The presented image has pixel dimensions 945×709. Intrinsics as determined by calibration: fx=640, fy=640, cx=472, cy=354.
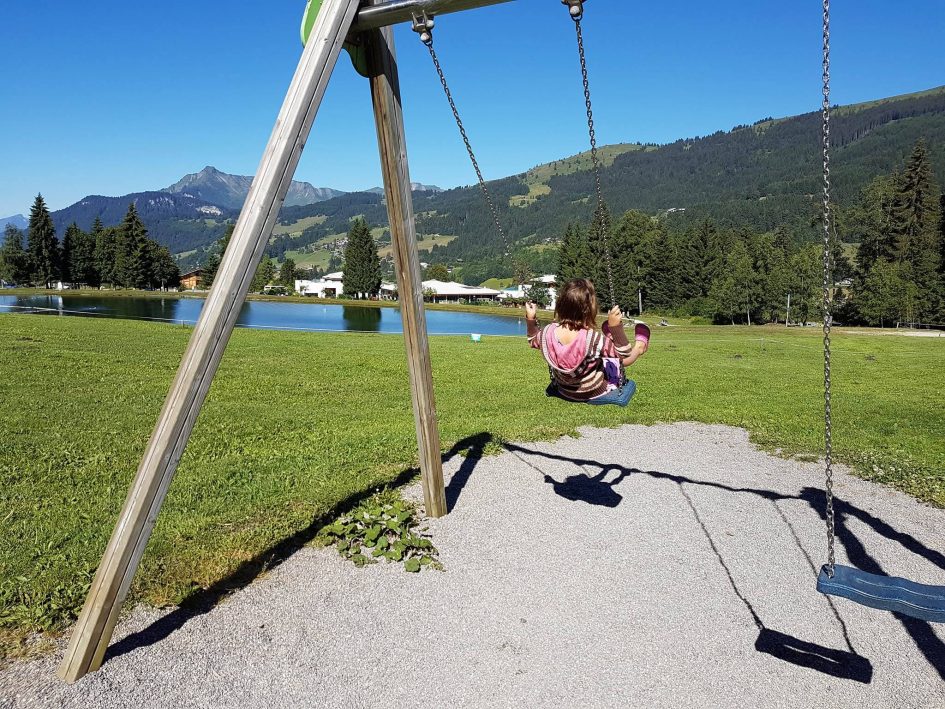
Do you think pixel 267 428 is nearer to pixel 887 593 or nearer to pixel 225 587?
pixel 225 587

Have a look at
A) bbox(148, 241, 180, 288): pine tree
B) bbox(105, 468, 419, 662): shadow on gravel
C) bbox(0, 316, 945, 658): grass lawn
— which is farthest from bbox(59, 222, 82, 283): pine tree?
bbox(105, 468, 419, 662): shadow on gravel

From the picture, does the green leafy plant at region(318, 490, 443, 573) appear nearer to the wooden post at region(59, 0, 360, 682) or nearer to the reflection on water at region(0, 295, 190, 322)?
the wooden post at region(59, 0, 360, 682)

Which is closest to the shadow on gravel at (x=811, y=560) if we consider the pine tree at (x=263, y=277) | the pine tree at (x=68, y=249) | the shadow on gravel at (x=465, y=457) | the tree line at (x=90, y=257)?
the shadow on gravel at (x=465, y=457)

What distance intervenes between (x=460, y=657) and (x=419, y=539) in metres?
1.71

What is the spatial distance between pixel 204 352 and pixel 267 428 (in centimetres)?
641

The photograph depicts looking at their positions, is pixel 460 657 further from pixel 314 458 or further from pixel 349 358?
pixel 349 358

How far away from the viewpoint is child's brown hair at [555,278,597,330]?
5555mm

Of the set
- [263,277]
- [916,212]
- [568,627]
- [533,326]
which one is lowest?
[568,627]

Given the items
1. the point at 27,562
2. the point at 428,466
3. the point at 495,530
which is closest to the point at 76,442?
the point at 27,562

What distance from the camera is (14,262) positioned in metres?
84.3

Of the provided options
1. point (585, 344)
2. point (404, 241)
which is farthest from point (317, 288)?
point (585, 344)

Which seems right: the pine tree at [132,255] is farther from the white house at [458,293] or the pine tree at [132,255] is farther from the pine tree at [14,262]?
the white house at [458,293]

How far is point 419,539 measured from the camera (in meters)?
5.75

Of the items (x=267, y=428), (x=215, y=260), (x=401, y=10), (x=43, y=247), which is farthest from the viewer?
(x=43, y=247)
